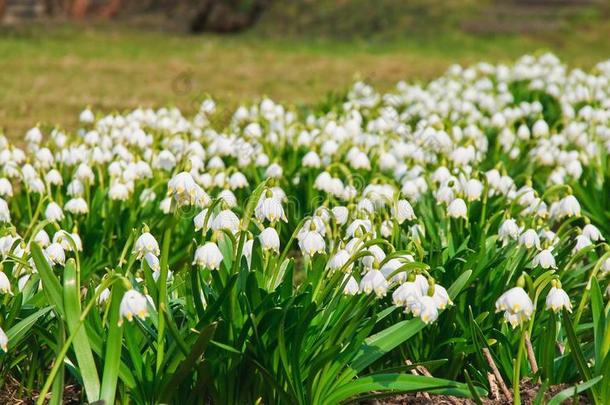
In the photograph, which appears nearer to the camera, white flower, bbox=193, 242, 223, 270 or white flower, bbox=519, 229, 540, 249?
white flower, bbox=193, 242, 223, 270

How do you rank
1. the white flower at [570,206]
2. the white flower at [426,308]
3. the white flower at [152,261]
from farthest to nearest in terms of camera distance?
the white flower at [570,206] < the white flower at [152,261] < the white flower at [426,308]

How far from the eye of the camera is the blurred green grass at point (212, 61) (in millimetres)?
10422

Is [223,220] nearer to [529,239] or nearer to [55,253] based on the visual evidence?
[55,253]

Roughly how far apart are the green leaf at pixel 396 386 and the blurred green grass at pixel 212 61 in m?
5.86

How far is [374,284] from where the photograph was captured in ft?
9.41

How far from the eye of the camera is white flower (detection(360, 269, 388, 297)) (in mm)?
2865

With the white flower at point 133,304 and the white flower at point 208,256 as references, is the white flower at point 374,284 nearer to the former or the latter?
the white flower at point 208,256

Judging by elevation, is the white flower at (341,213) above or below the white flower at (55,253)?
below

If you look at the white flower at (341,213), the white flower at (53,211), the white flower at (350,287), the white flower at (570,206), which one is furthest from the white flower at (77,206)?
the white flower at (570,206)

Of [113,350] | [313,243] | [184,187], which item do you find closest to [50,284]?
[113,350]

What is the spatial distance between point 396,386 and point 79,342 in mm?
959

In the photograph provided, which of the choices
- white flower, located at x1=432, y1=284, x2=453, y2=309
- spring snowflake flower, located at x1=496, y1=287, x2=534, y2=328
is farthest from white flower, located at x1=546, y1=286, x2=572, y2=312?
white flower, located at x1=432, y1=284, x2=453, y2=309

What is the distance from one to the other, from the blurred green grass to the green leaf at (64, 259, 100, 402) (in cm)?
561

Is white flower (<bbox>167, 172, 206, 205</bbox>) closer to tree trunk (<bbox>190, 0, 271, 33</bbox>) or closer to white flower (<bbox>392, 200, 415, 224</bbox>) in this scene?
white flower (<bbox>392, 200, 415, 224</bbox>)
